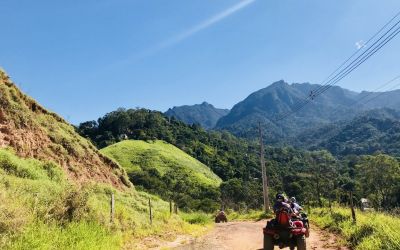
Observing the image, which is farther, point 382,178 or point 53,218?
point 382,178

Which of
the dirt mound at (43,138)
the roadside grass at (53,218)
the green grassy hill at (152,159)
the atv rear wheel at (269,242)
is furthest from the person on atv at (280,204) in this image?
the green grassy hill at (152,159)

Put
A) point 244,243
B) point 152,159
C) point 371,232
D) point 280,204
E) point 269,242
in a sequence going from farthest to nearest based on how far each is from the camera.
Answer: point 152,159 → point 244,243 → point 371,232 → point 269,242 → point 280,204

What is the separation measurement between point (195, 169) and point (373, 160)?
4431cm

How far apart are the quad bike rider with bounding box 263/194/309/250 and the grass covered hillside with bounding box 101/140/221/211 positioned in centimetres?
6089

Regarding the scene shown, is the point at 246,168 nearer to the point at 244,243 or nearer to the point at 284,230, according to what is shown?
the point at 244,243

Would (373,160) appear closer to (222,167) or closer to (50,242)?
(222,167)

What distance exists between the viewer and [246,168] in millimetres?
131375

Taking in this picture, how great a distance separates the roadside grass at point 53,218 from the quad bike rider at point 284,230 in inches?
193

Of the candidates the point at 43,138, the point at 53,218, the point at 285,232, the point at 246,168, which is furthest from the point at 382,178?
the point at 53,218

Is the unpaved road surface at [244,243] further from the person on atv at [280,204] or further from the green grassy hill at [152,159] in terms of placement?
the green grassy hill at [152,159]

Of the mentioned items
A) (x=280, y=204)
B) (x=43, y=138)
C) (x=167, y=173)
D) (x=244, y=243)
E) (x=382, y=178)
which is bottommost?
(x=244, y=243)

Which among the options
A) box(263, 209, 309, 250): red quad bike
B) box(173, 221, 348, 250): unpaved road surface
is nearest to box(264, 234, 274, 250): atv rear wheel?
box(263, 209, 309, 250): red quad bike

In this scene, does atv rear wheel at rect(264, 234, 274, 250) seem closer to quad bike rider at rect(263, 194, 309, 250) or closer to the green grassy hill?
quad bike rider at rect(263, 194, 309, 250)

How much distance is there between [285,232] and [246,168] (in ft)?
394
